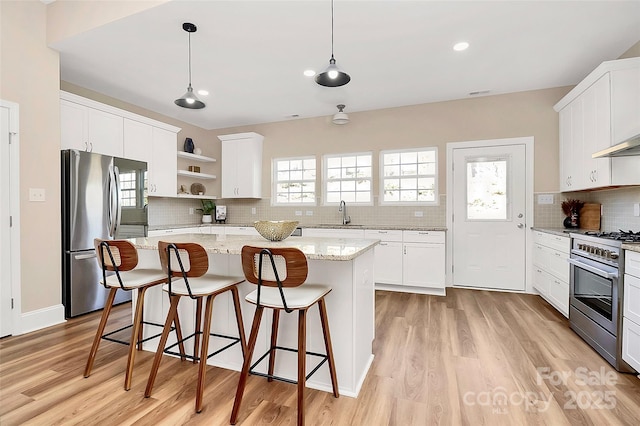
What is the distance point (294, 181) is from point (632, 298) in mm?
4441

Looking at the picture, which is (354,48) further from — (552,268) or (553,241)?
(552,268)

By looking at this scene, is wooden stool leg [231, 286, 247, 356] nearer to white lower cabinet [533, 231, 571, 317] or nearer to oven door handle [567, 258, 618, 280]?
oven door handle [567, 258, 618, 280]

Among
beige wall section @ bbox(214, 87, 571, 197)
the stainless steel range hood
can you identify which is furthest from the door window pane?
the stainless steel range hood

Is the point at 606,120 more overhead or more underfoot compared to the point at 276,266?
more overhead

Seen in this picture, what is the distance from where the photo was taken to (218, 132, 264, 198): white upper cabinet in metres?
5.51

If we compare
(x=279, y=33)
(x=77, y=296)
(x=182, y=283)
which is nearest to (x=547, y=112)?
(x=279, y=33)

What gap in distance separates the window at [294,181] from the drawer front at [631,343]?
4.05m

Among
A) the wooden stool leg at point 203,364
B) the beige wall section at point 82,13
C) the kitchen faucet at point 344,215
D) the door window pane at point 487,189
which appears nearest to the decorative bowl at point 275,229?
the wooden stool leg at point 203,364

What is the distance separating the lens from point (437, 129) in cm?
464

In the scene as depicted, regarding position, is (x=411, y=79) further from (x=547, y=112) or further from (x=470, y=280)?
(x=470, y=280)

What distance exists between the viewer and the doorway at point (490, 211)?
425 centimetres

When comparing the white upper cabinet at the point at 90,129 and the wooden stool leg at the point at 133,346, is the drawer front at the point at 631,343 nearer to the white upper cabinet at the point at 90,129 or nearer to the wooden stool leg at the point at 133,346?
the wooden stool leg at the point at 133,346

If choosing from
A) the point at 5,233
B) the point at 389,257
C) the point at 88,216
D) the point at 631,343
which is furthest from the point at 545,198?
the point at 5,233

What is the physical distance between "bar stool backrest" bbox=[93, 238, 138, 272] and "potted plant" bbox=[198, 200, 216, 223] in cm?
373
